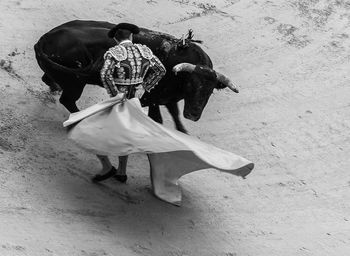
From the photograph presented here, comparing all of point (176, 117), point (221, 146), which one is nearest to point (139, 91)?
point (176, 117)

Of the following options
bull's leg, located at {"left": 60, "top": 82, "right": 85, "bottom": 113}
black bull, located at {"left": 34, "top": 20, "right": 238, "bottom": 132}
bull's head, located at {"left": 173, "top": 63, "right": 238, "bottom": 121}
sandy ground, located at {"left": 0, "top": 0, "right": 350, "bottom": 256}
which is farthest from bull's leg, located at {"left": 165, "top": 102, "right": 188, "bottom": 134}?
bull's leg, located at {"left": 60, "top": 82, "right": 85, "bottom": 113}

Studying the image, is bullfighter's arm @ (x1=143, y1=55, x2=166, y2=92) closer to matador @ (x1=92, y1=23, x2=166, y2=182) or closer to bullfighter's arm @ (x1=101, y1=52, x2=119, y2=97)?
matador @ (x1=92, y1=23, x2=166, y2=182)

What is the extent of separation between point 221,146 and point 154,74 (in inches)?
61.2

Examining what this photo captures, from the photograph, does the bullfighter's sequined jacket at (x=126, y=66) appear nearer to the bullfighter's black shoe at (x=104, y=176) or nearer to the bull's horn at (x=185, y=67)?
the bull's horn at (x=185, y=67)

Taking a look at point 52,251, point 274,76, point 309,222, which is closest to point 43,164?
point 52,251

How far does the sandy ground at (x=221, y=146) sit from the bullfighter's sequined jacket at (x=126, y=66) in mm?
825

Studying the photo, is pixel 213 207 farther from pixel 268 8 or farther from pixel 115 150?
pixel 268 8

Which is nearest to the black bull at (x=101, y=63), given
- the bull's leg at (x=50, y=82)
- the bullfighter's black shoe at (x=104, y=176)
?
the bull's leg at (x=50, y=82)

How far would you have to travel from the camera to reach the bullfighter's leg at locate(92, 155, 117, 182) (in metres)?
5.28

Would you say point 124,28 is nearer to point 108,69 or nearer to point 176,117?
point 108,69

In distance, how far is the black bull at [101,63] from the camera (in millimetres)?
5305

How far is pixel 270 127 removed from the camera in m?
6.86

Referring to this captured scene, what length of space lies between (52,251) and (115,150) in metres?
0.78

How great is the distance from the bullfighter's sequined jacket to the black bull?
0.32m
